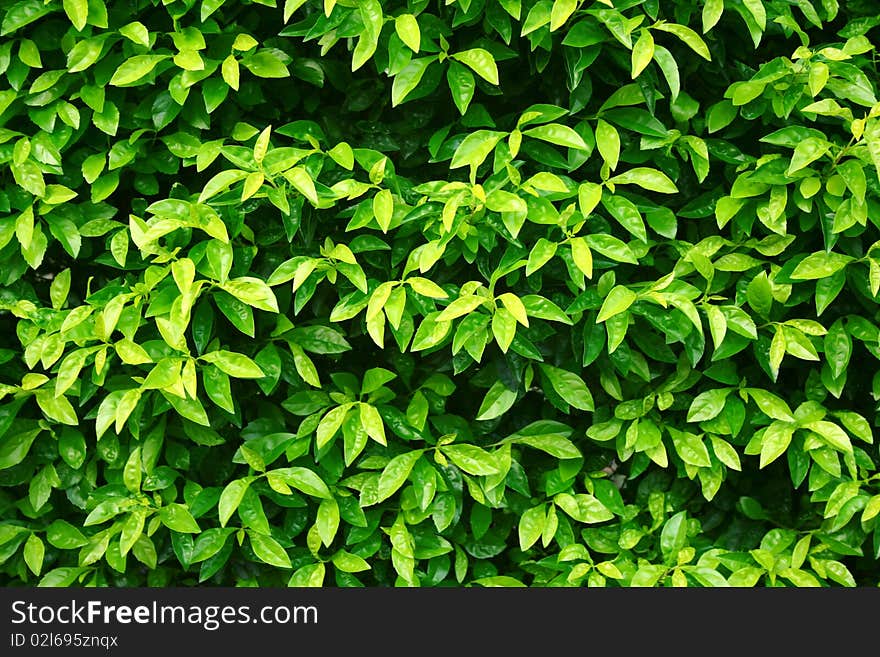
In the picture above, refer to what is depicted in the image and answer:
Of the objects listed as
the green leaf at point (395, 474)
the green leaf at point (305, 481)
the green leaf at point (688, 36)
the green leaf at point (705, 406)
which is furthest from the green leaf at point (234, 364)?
the green leaf at point (688, 36)

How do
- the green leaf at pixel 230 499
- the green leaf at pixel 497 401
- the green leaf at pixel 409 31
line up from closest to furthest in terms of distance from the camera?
1. the green leaf at pixel 409 31
2. the green leaf at pixel 230 499
3. the green leaf at pixel 497 401

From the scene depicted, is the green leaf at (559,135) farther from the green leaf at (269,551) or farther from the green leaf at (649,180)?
the green leaf at (269,551)

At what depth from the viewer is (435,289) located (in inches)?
81.0

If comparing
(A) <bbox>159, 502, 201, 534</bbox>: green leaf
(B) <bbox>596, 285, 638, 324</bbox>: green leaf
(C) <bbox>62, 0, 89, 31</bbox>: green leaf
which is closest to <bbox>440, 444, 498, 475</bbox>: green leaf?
(B) <bbox>596, 285, 638, 324</bbox>: green leaf

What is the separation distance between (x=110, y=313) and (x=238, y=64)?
0.66m

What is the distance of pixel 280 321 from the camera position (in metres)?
2.24

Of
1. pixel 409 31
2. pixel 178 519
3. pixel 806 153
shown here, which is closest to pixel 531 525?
pixel 178 519

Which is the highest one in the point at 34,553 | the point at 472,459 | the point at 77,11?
the point at 77,11

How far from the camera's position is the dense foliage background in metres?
2.11

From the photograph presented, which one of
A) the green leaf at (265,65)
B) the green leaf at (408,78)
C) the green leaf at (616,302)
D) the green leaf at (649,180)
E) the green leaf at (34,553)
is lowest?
the green leaf at (34,553)

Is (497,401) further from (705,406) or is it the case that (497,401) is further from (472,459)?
(705,406)

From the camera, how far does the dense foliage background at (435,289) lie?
2111mm

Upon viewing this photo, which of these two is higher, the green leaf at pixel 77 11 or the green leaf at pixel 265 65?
the green leaf at pixel 77 11

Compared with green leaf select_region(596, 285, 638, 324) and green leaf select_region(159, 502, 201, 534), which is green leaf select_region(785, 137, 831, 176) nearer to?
green leaf select_region(596, 285, 638, 324)
